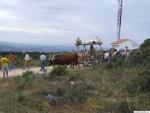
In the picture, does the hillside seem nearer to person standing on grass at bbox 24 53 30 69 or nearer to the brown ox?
A: person standing on grass at bbox 24 53 30 69

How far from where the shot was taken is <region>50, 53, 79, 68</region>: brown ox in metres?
44.4

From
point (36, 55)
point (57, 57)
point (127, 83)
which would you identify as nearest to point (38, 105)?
point (127, 83)

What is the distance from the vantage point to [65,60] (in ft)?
147

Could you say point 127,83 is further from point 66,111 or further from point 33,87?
point 66,111

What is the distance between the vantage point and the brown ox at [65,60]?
146ft

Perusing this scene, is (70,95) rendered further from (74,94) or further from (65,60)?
(65,60)

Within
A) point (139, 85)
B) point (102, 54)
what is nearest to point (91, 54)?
point (102, 54)

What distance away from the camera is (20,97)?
76.8ft

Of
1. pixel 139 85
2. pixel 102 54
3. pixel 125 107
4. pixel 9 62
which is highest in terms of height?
pixel 102 54

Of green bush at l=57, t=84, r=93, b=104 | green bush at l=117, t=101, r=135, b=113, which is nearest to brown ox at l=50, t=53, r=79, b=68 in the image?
green bush at l=57, t=84, r=93, b=104

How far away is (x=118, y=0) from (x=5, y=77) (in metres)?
35.3

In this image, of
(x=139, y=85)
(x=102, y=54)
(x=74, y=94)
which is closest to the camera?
(x=74, y=94)

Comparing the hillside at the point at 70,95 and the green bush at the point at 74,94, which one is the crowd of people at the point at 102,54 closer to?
the hillside at the point at 70,95

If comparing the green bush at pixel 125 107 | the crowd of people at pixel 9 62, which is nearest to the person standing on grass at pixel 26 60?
the crowd of people at pixel 9 62
